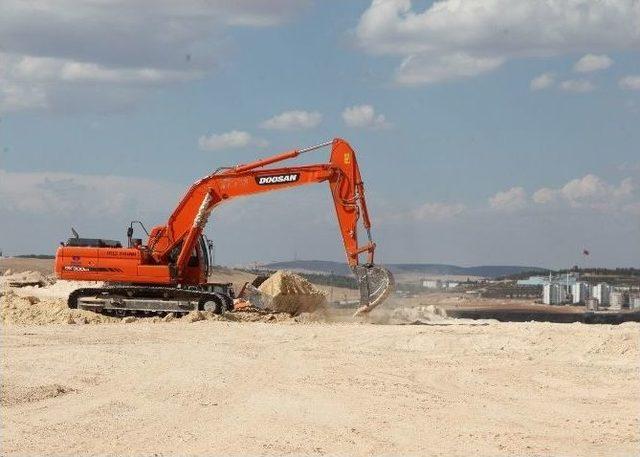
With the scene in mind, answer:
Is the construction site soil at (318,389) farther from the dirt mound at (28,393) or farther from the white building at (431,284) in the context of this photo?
the white building at (431,284)

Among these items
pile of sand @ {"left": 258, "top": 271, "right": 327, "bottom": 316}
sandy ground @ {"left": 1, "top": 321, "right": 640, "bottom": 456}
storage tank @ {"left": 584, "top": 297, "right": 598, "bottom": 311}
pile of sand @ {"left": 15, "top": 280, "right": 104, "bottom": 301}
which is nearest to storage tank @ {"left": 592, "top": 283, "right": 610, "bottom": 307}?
storage tank @ {"left": 584, "top": 297, "right": 598, "bottom": 311}

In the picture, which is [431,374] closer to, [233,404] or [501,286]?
[233,404]

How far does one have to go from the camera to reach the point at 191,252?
26016 millimetres

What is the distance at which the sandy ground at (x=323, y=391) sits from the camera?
34.4ft

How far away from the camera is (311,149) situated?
2464 centimetres

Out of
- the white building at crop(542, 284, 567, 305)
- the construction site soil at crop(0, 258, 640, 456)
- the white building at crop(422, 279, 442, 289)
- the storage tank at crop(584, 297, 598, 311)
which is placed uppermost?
the white building at crop(422, 279, 442, 289)

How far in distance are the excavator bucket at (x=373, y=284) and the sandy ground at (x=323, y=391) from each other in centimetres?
301

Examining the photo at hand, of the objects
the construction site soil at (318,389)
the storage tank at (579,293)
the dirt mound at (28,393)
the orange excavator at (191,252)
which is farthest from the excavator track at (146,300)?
the storage tank at (579,293)

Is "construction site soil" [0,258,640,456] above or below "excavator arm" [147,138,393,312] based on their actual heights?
below

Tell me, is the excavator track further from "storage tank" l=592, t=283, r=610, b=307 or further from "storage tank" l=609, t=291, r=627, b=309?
"storage tank" l=592, t=283, r=610, b=307

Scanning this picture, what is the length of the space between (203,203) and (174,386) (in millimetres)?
12622

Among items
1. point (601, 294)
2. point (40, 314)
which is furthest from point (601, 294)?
point (40, 314)

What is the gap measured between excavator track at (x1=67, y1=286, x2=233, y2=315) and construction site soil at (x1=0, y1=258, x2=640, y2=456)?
2.57 meters

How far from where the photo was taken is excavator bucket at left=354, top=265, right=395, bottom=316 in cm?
2402
